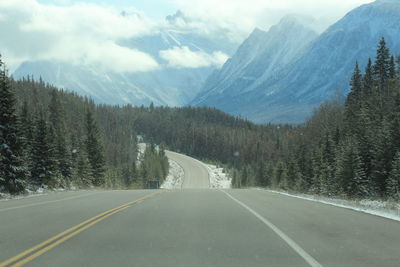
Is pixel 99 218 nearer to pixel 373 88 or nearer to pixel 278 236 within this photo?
pixel 278 236

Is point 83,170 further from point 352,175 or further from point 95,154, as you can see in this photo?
point 352,175

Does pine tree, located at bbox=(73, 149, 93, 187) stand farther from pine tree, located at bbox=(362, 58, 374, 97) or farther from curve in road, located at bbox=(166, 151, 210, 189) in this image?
curve in road, located at bbox=(166, 151, 210, 189)

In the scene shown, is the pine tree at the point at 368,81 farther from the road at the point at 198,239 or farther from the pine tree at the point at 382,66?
the road at the point at 198,239

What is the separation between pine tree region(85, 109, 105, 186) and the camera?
57594 millimetres

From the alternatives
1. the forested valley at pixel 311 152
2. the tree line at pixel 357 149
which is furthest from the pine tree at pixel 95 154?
the tree line at pixel 357 149

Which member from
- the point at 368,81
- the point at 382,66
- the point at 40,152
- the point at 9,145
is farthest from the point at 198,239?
the point at 382,66

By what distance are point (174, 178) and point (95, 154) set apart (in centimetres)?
8442

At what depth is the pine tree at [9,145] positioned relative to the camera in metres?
27.4

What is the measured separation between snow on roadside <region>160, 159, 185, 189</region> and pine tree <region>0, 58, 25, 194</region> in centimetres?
9166

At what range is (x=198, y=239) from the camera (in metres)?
8.44

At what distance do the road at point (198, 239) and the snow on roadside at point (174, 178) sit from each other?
4254 inches

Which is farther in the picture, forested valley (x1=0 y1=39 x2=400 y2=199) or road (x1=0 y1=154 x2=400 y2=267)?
forested valley (x1=0 y1=39 x2=400 y2=199)

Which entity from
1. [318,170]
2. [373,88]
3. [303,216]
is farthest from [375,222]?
[373,88]

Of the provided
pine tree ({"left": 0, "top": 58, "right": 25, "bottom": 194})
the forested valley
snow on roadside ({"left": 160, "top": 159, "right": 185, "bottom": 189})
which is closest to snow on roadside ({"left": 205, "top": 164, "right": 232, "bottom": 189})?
snow on roadside ({"left": 160, "top": 159, "right": 185, "bottom": 189})
